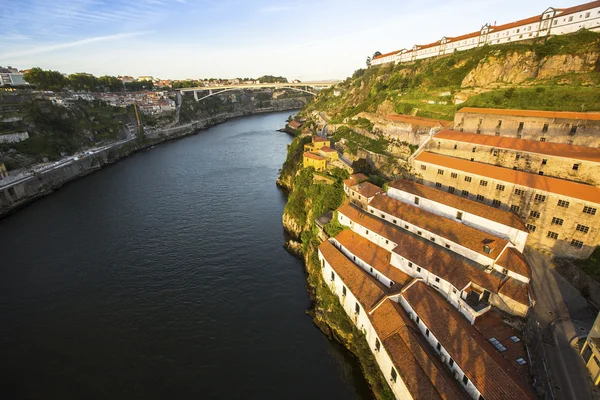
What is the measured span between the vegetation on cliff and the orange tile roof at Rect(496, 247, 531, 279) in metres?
11.0

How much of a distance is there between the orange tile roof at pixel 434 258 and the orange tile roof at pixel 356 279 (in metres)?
3.20

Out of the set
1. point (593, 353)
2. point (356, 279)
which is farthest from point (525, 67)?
point (593, 353)

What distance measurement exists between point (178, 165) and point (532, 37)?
73.2m

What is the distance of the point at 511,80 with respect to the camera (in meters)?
40.0

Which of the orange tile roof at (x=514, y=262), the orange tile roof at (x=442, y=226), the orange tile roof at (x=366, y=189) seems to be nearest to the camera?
the orange tile roof at (x=514, y=262)

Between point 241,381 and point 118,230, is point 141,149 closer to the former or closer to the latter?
point 118,230

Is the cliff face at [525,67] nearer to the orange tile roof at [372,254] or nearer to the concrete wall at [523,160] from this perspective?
the concrete wall at [523,160]

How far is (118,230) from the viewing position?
131ft

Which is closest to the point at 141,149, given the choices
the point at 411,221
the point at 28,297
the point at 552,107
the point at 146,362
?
the point at 28,297

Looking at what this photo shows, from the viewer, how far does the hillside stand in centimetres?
3259

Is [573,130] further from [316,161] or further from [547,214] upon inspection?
[316,161]

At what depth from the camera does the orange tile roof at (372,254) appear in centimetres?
2212

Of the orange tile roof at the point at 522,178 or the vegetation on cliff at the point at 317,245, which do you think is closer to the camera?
the vegetation on cliff at the point at 317,245

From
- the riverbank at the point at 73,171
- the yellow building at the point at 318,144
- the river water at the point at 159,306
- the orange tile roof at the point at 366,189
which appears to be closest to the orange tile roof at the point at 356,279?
the river water at the point at 159,306
